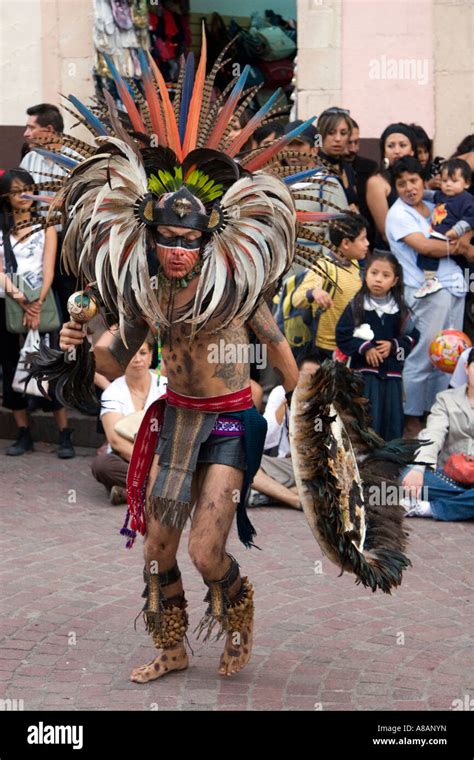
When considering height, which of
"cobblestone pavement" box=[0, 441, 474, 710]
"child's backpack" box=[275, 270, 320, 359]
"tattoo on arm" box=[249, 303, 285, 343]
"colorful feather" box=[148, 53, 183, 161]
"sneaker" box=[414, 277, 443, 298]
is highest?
"colorful feather" box=[148, 53, 183, 161]

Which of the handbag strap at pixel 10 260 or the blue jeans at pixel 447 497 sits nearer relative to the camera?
the blue jeans at pixel 447 497

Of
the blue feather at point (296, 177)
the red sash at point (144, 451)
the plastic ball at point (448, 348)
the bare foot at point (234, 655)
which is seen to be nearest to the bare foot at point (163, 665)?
the bare foot at point (234, 655)

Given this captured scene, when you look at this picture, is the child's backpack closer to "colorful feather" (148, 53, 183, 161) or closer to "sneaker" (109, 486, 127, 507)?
"sneaker" (109, 486, 127, 507)

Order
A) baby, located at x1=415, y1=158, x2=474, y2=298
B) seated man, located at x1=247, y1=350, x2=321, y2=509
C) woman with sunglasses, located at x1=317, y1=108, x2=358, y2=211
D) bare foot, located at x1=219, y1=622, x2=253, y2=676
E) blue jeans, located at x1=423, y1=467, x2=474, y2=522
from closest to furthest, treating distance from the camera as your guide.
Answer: bare foot, located at x1=219, y1=622, x2=253, y2=676
blue jeans, located at x1=423, y1=467, x2=474, y2=522
seated man, located at x1=247, y1=350, x2=321, y2=509
baby, located at x1=415, y1=158, x2=474, y2=298
woman with sunglasses, located at x1=317, y1=108, x2=358, y2=211

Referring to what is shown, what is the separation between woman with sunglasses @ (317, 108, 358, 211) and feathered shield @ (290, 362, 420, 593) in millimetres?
4011

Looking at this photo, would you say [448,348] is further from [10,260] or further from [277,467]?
[10,260]

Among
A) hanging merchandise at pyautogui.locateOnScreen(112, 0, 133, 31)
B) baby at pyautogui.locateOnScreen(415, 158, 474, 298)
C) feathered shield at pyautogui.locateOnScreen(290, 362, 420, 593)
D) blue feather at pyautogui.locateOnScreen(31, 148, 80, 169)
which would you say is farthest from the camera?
hanging merchandise at pyautogui.locateOnScreen(112, 0, 133, 31)

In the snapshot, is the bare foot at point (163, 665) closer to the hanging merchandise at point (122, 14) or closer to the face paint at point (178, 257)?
the face paint at point (178, 257)

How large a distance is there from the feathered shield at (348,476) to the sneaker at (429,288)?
11.4ft

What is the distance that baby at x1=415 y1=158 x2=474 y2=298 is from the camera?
8883 mm

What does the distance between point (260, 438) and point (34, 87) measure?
715 centimetres

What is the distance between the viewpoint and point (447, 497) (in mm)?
7949

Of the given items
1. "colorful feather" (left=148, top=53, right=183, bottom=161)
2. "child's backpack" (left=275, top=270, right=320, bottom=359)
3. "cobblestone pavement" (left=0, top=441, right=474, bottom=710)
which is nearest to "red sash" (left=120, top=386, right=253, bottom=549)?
"cobblestone pavement" (left=0, top=441, right=474, bottom=710)

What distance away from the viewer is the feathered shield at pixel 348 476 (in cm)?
498
